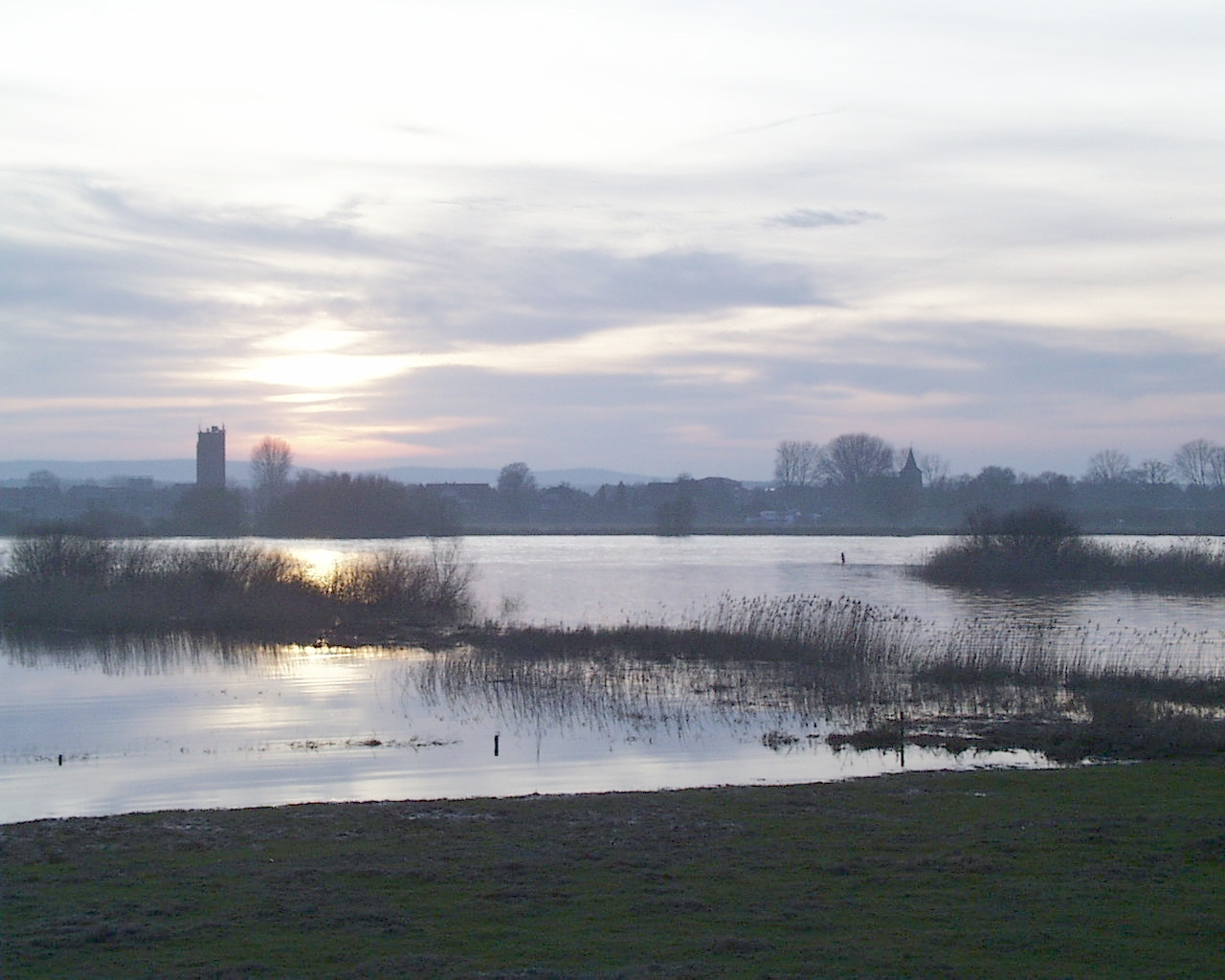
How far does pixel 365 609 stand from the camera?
34312 millimetres

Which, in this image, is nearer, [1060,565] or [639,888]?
[639,888]

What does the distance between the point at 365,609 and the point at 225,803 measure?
75.0 feet

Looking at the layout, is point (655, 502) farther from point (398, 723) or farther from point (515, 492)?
point (398, 723)

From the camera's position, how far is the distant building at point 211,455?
165575 millimetres

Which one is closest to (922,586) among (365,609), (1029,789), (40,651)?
(365,609)

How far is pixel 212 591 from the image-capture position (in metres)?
34.2

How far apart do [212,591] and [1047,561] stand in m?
34.5

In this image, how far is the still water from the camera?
12.9m

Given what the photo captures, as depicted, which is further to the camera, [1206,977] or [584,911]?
[584,911]

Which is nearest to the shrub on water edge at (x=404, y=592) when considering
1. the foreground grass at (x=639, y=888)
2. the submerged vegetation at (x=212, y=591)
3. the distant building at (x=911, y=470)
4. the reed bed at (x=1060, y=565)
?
the submerged vegetation at (x=212, y=591)

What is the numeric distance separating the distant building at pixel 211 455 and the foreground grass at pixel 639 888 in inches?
6424

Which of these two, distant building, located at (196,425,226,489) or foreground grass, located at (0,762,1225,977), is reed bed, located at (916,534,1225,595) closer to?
foreground grass, located at (0,762,1225,977)

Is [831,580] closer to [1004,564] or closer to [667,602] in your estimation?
[1004,564]

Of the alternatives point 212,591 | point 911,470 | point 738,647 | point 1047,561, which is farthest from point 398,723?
point 911,470
